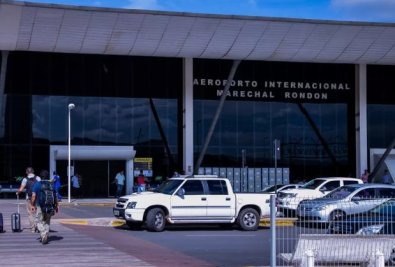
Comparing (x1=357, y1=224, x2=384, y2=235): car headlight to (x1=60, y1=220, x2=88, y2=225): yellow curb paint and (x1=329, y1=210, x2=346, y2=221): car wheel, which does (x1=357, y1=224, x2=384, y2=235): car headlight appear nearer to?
(x1=329, y1=210, x2=346, y2=221): car wheel

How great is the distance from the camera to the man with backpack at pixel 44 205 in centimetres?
1769

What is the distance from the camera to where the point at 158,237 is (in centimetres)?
2033

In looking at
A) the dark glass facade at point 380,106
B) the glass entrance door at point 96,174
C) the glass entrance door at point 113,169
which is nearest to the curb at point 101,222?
the glass entrance door at point 96,174

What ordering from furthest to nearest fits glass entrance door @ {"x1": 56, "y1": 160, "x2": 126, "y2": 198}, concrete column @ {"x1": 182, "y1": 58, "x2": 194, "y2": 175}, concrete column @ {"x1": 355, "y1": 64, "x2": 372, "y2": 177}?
1. concrete column @ {"x1": 355, "y1": 64, "x2": 372, "y2": 177}
2. concrete column @ {"x1": 182, "y1": 58, "x2": 194, "y2": 175}
3. glass entrance door @ {"x1": 56, "y1": 160, "x2": 126, "y2": 198}

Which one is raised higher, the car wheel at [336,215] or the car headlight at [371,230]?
the car wheel at [336,215]

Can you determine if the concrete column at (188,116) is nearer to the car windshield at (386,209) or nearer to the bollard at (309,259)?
the car windshield at (386,209)

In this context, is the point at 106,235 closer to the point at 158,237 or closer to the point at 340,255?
the point at 158,237

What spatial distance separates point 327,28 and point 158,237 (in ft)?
80.8

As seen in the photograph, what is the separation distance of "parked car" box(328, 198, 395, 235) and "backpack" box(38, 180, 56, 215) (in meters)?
7.96

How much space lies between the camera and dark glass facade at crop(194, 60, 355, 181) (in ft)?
152

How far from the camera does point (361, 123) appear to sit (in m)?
48.1

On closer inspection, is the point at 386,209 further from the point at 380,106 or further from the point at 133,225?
the point at 380,106

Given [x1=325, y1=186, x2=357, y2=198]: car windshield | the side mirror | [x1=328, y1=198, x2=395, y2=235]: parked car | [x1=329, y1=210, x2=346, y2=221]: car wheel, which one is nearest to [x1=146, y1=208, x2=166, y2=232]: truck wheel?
the side mirror

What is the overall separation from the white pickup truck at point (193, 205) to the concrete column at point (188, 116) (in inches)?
860
